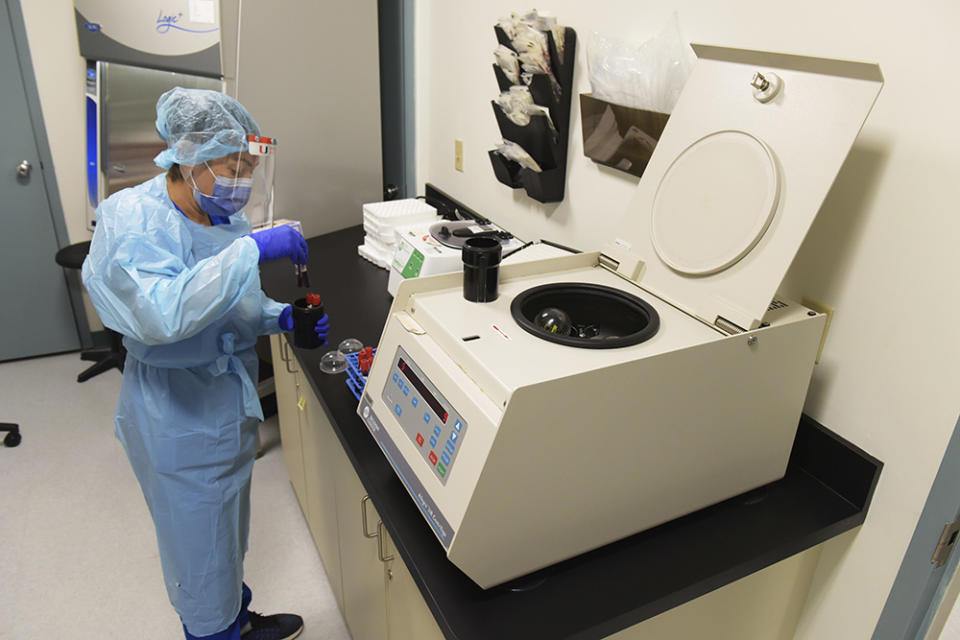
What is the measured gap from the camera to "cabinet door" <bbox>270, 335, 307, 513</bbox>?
186 centimetres

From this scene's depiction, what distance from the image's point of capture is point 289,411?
2031 millimetres

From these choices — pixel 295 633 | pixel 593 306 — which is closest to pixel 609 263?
pixel 593 306

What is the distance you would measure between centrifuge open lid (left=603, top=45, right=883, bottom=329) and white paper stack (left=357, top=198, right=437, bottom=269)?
104 cm

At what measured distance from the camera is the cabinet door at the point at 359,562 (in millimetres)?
1272

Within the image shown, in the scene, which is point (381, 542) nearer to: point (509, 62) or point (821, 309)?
point (821, 309)

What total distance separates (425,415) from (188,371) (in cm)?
76

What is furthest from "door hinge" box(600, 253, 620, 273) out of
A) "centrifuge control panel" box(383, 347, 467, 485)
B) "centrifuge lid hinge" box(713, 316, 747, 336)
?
"centrifuge control panel" box(383, 347, 467, 485)

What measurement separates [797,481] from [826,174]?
57 centimetres

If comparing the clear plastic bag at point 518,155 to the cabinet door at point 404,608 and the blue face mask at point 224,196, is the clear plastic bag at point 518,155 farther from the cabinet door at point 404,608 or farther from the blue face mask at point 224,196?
the cabinet door at point 404,608

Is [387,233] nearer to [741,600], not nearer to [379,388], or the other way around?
[379,388]

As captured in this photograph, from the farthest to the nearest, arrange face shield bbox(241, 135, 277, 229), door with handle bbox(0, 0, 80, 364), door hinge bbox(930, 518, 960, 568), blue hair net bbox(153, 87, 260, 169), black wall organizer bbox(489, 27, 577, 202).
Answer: door with handle bbox(0, 0, 80, 364), black wall organizer bbox(489, 27, 577, 202), face shield bbox(241, 135, 277, 229), blue hair net bbox(153, 87, 260, 169), door hinge bbox(930, 518, 960, 568)

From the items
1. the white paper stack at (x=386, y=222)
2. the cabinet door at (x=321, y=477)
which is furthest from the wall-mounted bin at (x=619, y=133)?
the cabinet door at (x=321, y=477)

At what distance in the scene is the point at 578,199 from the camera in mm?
1619

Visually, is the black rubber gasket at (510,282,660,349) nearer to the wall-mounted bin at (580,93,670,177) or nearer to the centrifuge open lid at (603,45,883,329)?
the centrifuge open lid at (603,45,883,329)
